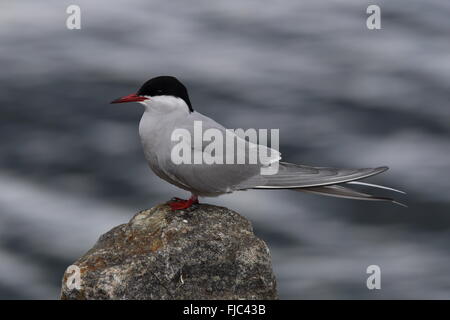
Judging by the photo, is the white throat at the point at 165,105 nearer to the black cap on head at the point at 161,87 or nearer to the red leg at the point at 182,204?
the black cap on head at the point at 161,87

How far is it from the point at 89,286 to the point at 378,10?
42.7 feet

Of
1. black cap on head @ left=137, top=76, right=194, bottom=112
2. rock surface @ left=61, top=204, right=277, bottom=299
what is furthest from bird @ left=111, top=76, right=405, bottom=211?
rock surface @ left=61, top=204, right=277, bottom=299

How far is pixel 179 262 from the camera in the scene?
591 cm

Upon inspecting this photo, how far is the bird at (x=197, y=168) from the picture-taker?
6.23 m

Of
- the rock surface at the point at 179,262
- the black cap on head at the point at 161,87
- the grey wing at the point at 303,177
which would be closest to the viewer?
the rock surface at the point at 179,262

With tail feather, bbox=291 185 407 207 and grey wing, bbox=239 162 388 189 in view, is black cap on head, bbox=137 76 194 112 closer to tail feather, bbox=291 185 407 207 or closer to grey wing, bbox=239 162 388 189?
grey wing, bbox=239 162 388 189

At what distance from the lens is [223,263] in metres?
5.98

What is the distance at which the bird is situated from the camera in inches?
245

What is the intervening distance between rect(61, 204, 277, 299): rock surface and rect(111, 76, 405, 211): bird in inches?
11.2

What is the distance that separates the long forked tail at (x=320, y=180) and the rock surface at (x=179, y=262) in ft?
1.61

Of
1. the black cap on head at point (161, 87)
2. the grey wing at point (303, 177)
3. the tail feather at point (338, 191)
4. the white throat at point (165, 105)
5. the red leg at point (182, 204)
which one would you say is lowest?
the red leg at point (182, 204)

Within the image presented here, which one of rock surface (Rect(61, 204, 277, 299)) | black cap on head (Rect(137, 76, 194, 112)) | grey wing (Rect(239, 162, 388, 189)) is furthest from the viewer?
grey wing (Rect(239, 162, 388, 189))

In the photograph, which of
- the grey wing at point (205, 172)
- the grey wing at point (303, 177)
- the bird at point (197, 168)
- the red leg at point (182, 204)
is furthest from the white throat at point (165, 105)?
the grey wing at point (303, 177)

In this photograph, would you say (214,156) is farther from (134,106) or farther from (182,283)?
(134,106)
